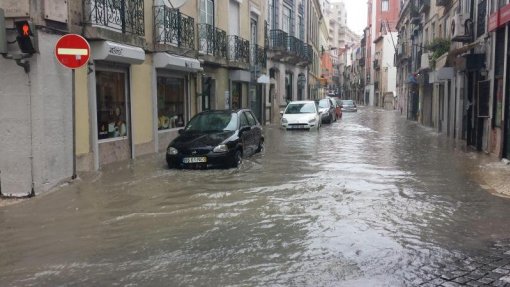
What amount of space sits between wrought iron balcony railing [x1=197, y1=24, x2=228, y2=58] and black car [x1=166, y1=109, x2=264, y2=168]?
5.38 metres

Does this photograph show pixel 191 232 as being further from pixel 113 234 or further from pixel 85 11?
pixel 85 11

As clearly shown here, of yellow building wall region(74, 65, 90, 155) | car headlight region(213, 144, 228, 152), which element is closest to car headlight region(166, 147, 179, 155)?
car headlight region(213, 144, 228, 152)

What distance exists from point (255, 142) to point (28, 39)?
7139mm

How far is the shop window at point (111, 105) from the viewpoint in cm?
1238

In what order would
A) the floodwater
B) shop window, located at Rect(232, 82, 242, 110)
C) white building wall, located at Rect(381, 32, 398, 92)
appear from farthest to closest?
white building wall, located at Rect(381, 32, 398, 92) < shop window, located at Rect(232, 82, 242, 110) < the floodwater

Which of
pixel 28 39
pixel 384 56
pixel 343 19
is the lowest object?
pixel 28 39

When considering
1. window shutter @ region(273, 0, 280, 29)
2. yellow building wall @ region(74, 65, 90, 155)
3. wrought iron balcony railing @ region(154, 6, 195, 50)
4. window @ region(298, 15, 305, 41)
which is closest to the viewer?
yellow building wall @ region(74, 65, 90, 155)

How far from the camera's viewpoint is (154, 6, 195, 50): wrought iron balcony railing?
1486cm

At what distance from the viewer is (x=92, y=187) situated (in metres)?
9.77

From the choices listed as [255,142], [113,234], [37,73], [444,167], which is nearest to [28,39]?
[37,73]

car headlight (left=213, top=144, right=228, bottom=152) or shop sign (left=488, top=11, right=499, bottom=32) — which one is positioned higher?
shop sign (left=488, top=11, right=499, bottom=32)

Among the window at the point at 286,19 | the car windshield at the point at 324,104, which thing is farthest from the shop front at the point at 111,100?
the window at the point at 286,19

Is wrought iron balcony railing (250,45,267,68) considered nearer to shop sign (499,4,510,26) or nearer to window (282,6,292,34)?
window (282,6,292,34)

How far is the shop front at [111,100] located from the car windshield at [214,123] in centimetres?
184
